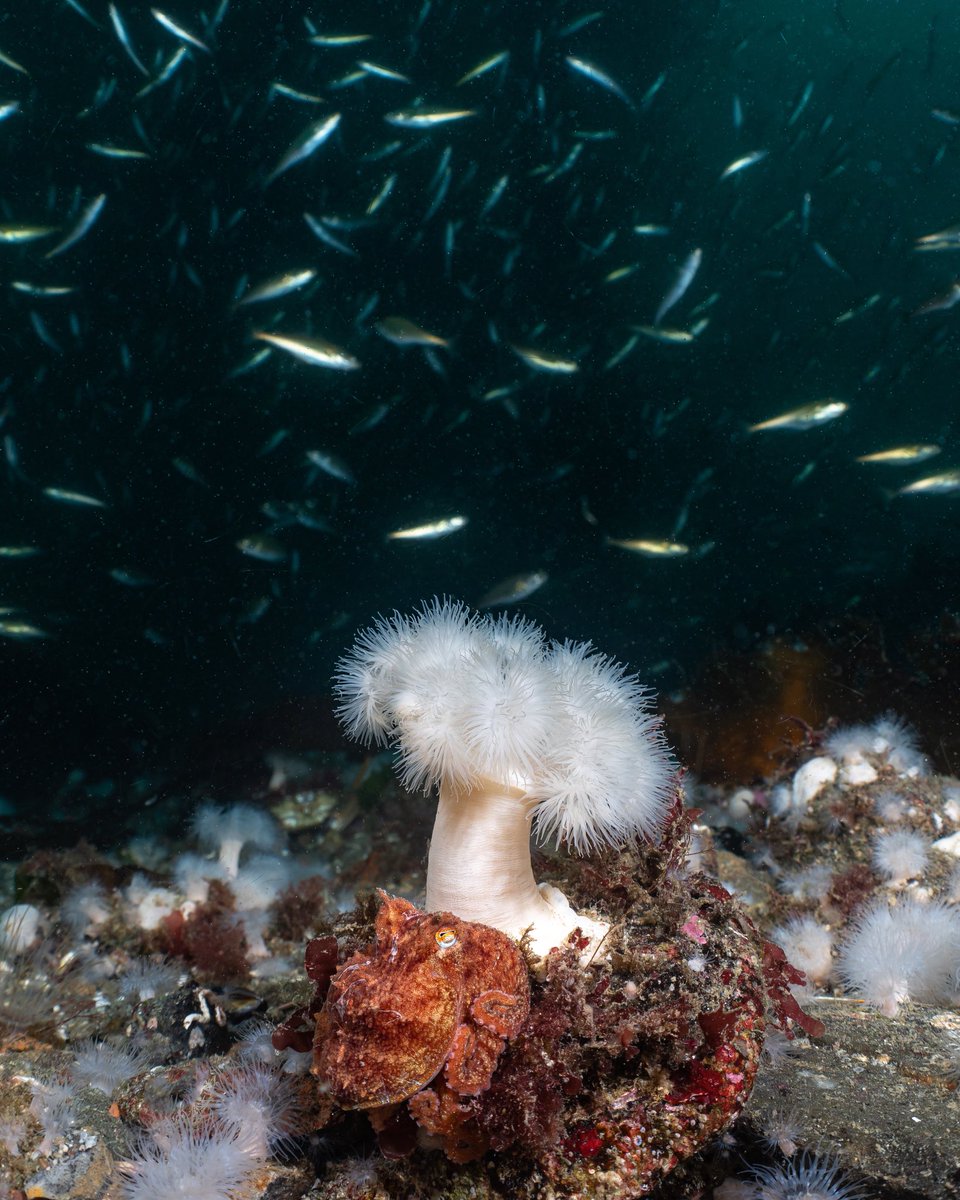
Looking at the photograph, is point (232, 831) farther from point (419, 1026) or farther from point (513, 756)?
point (419, 1026)

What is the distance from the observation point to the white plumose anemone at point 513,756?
216cm

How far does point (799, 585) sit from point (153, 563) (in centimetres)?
1410

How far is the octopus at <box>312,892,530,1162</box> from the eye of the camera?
168 cm

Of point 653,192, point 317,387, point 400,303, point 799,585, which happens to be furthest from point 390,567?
point 653,192

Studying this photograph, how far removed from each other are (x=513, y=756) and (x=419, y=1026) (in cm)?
76

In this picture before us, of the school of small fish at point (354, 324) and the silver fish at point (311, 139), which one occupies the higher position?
the silver fish at point (311, 139)

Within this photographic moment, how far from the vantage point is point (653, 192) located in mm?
18438

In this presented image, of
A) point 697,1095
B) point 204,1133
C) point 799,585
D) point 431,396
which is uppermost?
point 697,1095

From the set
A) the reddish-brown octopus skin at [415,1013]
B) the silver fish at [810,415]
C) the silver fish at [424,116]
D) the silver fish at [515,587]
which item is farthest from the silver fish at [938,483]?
the reddish-brown octopus skin at [415,1013]

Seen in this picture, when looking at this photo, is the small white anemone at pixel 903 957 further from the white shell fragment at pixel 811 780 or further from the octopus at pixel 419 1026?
the octopus at pixel 419 1026

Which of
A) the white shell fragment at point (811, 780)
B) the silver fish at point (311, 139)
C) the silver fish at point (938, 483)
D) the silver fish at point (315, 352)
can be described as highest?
the silver fish at point (311, 139)

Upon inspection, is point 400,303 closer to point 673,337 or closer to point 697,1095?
point 673,337

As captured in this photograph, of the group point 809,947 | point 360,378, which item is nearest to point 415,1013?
point 809,947

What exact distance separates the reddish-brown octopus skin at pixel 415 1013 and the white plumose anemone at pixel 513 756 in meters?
0.40
